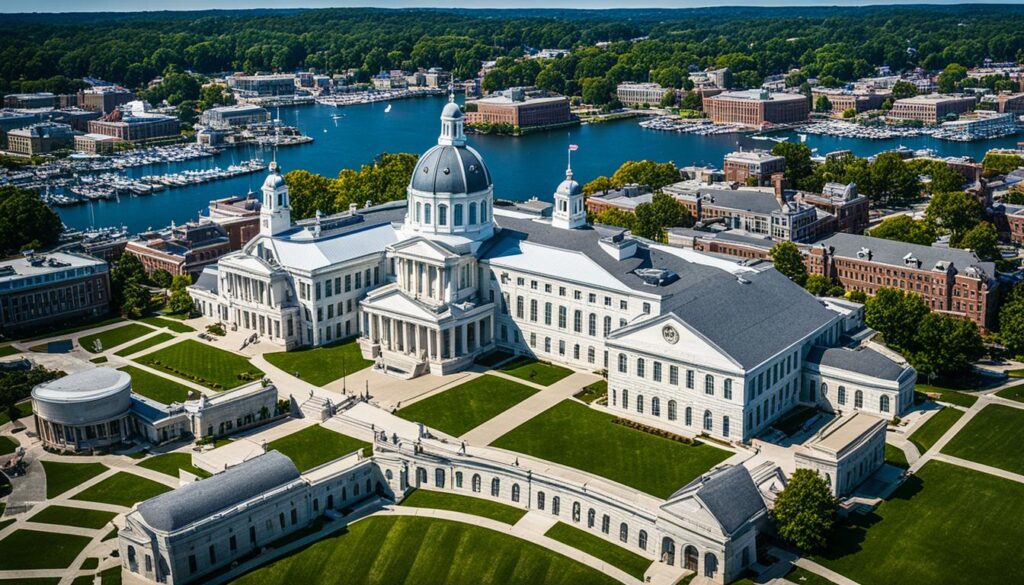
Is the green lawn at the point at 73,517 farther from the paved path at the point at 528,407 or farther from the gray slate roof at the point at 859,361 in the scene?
the gray slate roof at the point at 859,361

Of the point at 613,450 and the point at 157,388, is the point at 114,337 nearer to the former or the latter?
the point at 157,388

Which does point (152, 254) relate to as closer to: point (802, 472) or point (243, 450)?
point (243, 450)

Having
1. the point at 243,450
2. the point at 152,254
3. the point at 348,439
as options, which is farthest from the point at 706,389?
the point at 152,254

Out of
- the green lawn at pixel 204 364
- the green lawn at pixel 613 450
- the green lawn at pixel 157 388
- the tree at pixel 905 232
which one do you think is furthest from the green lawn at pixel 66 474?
the tree at pixel 905 232

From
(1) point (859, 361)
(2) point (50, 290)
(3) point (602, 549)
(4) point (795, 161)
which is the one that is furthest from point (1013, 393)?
(2) point (50, 290)

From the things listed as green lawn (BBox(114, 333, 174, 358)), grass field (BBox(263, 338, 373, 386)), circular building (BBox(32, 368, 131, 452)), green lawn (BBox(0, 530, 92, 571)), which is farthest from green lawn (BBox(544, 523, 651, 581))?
green lawn (BBox(114, 333, 174, 358))

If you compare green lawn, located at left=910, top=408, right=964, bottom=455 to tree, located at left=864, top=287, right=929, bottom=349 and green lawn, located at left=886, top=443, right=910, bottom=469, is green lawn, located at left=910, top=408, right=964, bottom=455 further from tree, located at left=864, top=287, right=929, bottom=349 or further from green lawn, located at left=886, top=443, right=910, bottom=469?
tree, located at left=864, top=287, right=929, bottom=349
